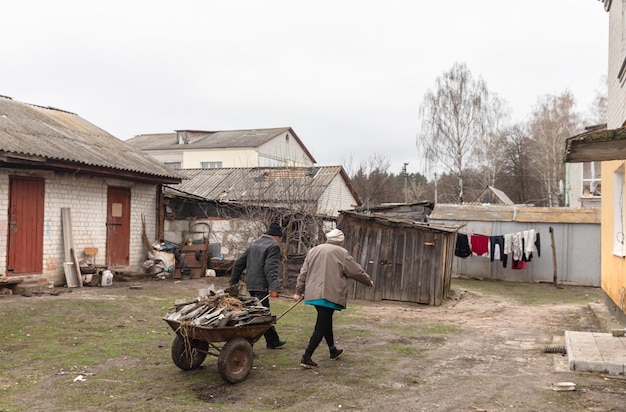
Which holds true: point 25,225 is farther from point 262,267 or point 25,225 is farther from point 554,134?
point 554,134

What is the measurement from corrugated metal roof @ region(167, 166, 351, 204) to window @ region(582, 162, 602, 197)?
36.5ft

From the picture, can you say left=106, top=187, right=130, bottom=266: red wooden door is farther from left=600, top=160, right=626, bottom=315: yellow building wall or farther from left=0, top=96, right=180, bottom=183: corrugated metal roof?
left=600, top=160, right=626, bottom=315: yellow building wall

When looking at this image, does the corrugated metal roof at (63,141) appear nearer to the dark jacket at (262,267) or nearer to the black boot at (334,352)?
the dark jacket at (262,267)

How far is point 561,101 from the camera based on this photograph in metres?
41.5

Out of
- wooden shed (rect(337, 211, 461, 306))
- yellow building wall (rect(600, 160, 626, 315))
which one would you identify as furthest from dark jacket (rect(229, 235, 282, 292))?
wooden shed (rect(337, 211, 461, 306))

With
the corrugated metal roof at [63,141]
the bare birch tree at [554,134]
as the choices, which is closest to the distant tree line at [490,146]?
the bare birch tree at [554,134]

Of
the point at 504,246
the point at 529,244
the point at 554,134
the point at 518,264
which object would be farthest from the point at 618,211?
the point at 554,134

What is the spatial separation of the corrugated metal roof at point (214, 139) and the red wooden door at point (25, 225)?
1095 inches

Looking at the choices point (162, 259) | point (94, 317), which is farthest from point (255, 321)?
point (162, 259)

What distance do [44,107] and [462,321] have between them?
14.8 metres

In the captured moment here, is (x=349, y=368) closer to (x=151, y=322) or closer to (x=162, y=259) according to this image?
(x=151, y=322)

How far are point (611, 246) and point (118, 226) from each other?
12332 mm

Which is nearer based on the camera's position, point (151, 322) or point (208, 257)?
point (151, 322)

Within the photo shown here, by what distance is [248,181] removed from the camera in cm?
1952
